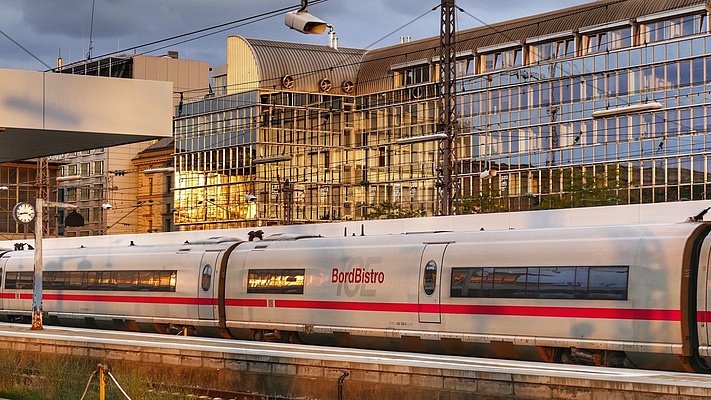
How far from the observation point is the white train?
20.2 m

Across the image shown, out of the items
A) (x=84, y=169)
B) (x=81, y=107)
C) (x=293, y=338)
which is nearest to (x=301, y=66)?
(x=84, y=169)

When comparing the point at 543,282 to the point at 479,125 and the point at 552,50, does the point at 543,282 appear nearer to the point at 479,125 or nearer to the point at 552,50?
the point at 552,50

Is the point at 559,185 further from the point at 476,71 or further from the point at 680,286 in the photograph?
the point at 680,286

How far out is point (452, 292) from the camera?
24062 millimetres

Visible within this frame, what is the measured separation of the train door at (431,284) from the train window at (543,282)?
48 cm

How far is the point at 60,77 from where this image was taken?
18.7 metres

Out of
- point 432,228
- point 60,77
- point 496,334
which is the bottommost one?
point 496,334

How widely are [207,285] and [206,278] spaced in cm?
22

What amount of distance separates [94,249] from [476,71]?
4440 centimetres

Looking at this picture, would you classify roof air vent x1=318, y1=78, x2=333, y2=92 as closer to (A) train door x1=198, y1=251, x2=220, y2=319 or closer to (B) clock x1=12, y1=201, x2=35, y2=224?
(B) clock x1=12, y1=201, x2=35, y2=224

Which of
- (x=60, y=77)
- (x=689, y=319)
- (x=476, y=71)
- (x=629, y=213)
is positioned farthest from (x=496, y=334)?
(x=476, y=71)

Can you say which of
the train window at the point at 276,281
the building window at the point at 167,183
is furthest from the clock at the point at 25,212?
the building window at the point at 167,183

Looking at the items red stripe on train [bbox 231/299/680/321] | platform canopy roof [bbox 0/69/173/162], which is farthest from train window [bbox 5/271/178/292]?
platform canopy roof [bbox 0/69/173/162]

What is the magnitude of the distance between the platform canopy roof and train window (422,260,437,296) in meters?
7.49
